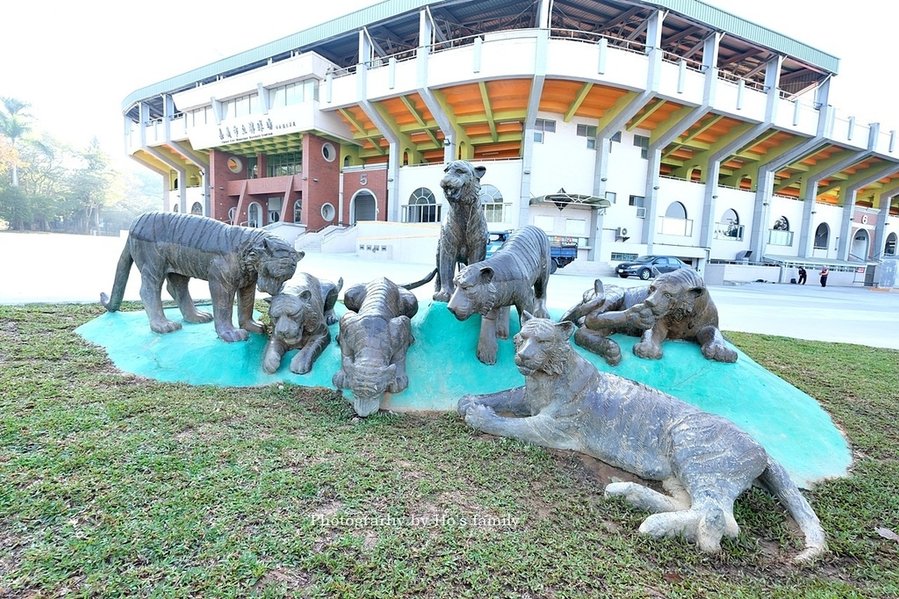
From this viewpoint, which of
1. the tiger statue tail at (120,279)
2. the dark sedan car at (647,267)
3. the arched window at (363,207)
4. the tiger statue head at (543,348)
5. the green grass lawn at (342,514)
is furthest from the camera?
the arched window at (363,207)

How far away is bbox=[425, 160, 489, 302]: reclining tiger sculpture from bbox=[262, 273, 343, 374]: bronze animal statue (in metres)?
1.19

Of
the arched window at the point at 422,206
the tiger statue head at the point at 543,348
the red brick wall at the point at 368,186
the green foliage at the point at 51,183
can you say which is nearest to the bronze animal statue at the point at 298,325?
the tiger statue head at the point at 543,348

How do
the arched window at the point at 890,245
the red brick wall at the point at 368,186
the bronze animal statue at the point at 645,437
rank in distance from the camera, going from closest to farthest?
the bronze animal statue at the point at 645,437
the red brick wall at the point at 368,186
the arched window at the point at 890,245

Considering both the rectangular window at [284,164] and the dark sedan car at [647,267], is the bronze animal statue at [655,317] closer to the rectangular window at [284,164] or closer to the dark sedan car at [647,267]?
the dark sedan car at [647,267]

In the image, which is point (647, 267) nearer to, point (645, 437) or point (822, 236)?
point (645, 437)

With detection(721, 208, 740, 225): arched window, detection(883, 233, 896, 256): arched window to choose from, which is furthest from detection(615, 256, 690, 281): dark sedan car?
detection(883, 233, 896, 256): arched window

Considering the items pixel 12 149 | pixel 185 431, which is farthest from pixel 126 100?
pixel 185 431

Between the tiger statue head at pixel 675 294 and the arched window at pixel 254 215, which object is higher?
the arched window at pixel 254 215

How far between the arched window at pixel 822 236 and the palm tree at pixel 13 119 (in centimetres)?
7752

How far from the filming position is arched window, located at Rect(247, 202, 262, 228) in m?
35.4

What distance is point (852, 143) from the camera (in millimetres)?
27359

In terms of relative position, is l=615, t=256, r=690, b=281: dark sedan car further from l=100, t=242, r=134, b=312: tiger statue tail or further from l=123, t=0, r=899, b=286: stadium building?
l=100, t=242, r=134, b=312: tiger statue tail

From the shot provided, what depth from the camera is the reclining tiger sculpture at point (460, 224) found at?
401 cm

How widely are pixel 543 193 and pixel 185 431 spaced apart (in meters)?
22.5
